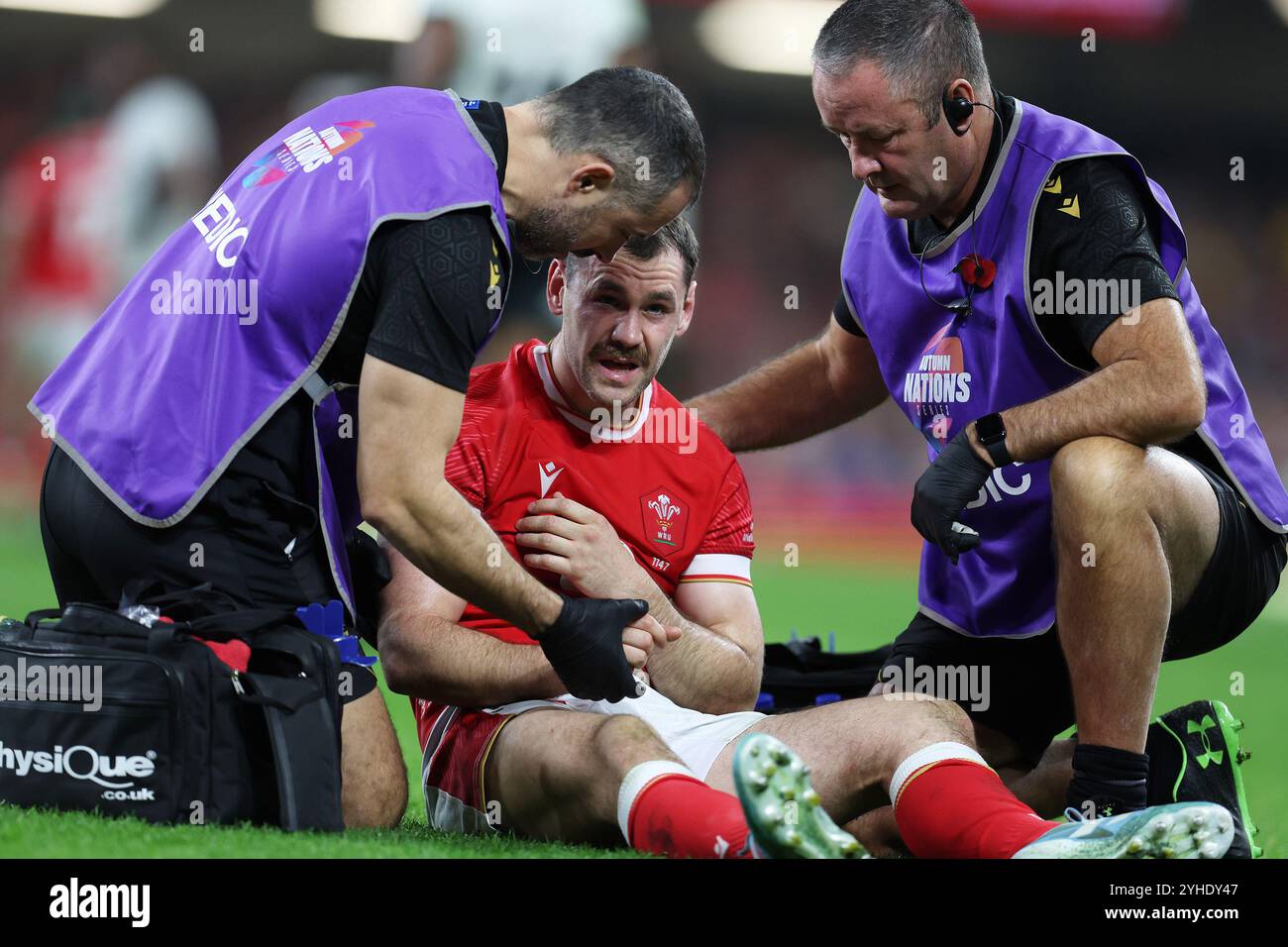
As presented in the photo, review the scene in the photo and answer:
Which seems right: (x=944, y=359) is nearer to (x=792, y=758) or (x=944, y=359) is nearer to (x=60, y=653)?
(x=792, y=758)

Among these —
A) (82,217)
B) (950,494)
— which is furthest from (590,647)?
(82,217)

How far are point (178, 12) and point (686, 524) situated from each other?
48.2ft

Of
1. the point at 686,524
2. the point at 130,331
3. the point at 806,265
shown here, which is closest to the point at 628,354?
the point at 686,524

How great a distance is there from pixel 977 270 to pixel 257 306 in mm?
1750

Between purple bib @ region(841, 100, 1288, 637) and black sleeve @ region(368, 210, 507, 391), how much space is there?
1.38 meters

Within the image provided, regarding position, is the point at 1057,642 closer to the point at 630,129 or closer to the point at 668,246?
the point at 668,246

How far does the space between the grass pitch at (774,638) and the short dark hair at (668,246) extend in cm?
137

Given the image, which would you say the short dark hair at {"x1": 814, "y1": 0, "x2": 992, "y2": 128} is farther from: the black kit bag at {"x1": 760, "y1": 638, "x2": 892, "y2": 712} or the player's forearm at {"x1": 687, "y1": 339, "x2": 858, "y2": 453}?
the black kit bag at {"x1": 760, "y1": 638, "x2": 892, "y2": 712}

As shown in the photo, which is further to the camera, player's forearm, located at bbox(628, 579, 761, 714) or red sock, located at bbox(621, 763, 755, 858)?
player's forearm, located at bbox(628, 579, 761, 714)

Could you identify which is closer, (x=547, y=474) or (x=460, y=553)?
(x=460, y=553)

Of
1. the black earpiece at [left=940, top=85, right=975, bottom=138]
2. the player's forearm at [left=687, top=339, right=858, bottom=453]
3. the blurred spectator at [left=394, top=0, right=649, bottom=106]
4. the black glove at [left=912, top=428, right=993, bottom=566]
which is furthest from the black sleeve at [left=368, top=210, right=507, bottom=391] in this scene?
the blurred spectator at [left=394, top=0, right=649, bottom=106]

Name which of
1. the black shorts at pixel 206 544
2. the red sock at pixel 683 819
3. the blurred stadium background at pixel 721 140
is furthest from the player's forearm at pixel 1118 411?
the blurred stadium background at pixel 721 140

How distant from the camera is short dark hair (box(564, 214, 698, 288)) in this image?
3428 mm

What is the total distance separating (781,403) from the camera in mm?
4277
